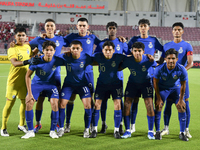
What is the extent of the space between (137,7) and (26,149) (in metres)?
36.5

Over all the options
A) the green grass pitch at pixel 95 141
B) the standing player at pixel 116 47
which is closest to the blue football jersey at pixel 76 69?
the standing player at pixel 116 47

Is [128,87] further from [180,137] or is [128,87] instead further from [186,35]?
[186,35]

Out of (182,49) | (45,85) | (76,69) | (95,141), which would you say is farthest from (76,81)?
(182,49)

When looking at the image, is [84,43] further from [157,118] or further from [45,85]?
[157,118]

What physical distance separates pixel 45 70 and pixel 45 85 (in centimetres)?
30

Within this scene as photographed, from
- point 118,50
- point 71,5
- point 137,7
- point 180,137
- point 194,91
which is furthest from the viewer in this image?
point 137,7

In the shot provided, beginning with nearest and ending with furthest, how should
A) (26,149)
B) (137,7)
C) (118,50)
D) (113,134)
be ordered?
(26,149)
(113,134)
(118,50)
(137,7)

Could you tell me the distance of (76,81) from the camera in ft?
15.6

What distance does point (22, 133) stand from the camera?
195 inches

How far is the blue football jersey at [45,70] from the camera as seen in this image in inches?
184

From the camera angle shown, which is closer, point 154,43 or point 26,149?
point 26,149

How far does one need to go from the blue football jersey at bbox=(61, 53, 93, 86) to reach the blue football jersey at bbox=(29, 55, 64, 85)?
6.2 inches

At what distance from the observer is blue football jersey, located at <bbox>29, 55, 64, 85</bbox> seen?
466cm

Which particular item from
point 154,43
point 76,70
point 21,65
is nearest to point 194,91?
point 154,43
